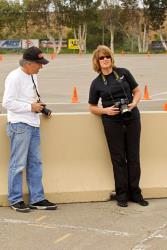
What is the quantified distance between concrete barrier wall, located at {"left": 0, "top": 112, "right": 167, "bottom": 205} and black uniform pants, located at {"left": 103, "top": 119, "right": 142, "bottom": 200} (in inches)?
9.1

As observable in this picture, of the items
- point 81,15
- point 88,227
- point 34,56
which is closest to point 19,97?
point 34,56

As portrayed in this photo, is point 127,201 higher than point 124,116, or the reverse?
point 124,116

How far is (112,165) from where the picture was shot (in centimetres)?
671

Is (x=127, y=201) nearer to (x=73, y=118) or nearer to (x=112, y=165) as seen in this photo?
(x=112, y=165)

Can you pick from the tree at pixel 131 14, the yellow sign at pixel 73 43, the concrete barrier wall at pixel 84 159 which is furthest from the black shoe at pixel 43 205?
the tree at pixel 131 14

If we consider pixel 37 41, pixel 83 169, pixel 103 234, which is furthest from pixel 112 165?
pixel 37 41

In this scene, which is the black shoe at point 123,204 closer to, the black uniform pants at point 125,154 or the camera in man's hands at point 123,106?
the black uniform pants at point 125,154

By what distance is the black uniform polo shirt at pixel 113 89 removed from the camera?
6371 mm

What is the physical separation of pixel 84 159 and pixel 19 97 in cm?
115

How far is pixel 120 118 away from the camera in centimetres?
639

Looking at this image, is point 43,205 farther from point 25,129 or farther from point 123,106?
point 123,106

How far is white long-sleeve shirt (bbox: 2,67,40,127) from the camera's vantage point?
239 inches

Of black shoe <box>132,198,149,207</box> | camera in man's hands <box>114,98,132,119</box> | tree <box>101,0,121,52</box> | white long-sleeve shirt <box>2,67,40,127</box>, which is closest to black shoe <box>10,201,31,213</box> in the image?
white long-sleeve shirt <box>2,67,40,127</box>

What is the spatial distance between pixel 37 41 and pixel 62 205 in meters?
74.4
